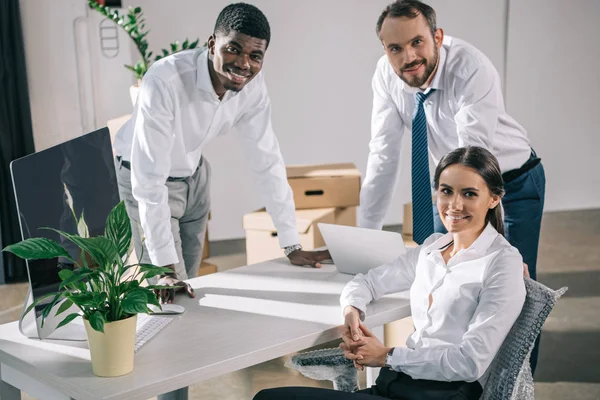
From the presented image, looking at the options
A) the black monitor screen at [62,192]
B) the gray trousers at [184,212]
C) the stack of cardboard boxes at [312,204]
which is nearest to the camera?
the black monitor screen at [62,192]

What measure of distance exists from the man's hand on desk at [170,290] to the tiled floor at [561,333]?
103cm

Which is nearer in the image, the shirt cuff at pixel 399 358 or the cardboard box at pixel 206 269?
the shirt cuff at pixel 399 358

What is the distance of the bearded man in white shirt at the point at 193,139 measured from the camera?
7.47 ft

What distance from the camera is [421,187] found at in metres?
2.77

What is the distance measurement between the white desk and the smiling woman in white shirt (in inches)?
4.2

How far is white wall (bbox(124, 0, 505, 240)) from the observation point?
548cm

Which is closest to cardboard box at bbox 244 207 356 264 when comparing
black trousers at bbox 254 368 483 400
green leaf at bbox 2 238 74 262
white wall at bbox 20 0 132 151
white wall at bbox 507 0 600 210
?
white wall at bbox 20 0 132 151

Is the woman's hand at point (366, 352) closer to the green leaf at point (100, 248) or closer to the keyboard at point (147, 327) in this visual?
the keyboard at point (147, 327)

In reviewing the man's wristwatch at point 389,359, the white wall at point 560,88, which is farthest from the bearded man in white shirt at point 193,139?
the white wall at point 560,88

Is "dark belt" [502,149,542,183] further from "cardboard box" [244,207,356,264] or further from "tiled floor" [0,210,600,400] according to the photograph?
"cardboard box" [244,207,356,264]

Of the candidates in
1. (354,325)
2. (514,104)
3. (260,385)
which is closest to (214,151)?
(514,104)

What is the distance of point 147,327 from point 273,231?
2128 millimetres

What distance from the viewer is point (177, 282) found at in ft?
7.38

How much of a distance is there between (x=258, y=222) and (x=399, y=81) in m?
1.69
